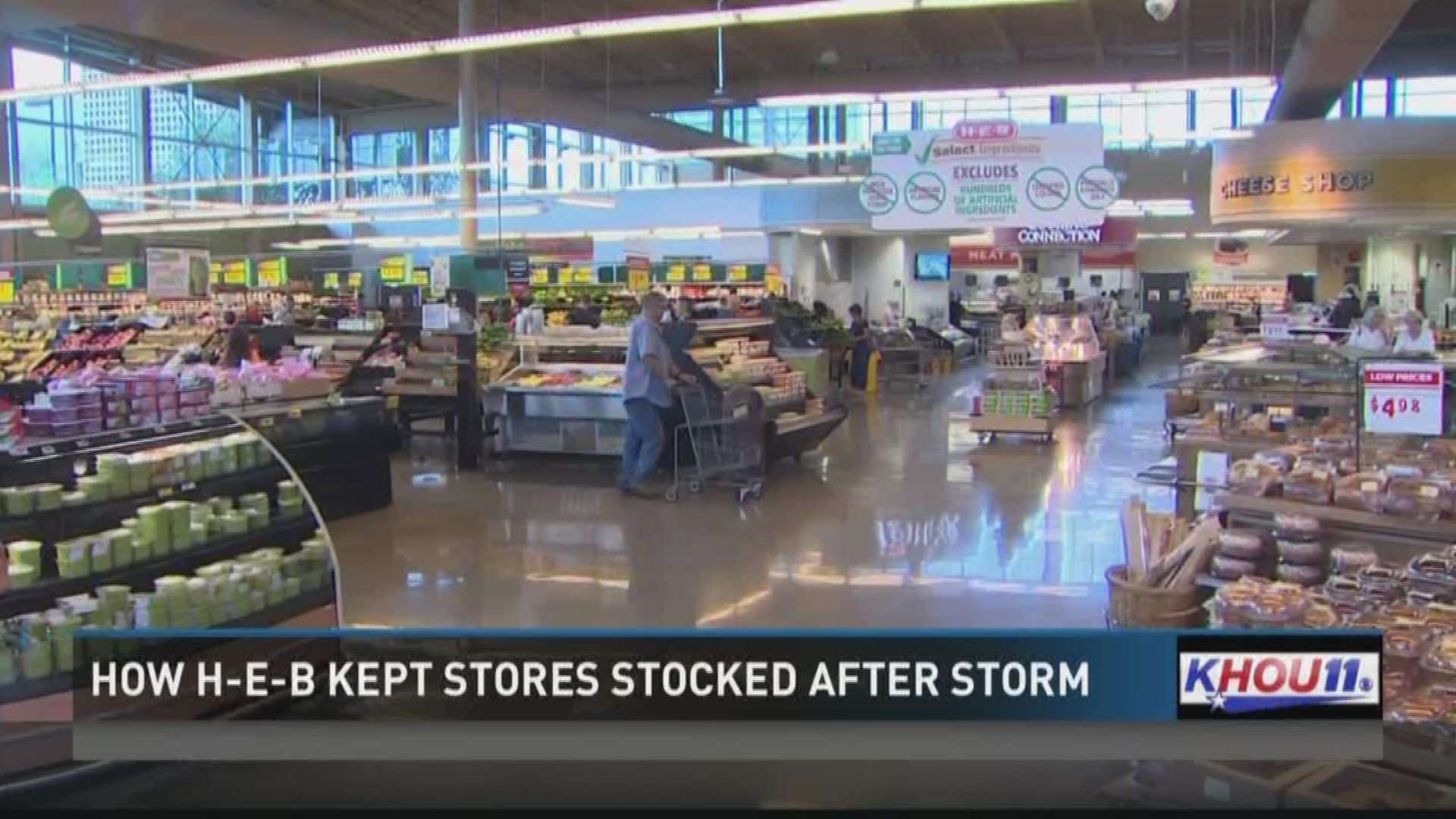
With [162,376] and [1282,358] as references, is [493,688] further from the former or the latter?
[1282,358]

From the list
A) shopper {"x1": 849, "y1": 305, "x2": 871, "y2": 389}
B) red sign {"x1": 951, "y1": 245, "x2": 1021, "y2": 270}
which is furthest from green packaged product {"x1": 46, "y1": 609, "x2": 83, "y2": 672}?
red sign {"x1": 951, "y1": 245, "x2": 1021, "y2": 270}

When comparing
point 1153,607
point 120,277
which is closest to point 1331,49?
point 1153,607

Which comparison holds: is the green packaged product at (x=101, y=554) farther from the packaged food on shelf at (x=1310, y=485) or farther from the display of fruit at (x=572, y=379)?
the display of fruit at (x=572, y=379)

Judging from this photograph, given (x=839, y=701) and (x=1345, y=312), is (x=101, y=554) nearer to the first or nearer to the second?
(x=839, y=701)

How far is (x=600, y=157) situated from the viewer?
15.0 meters

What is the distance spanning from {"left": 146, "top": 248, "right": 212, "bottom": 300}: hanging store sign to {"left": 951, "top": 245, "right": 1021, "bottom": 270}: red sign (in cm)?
2209

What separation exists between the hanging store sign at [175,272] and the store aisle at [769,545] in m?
2.63

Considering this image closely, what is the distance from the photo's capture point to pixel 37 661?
3732 mm

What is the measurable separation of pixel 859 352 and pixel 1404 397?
15.9 m

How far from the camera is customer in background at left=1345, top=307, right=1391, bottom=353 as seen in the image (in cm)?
945

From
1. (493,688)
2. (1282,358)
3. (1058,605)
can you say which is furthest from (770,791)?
(1282,358)

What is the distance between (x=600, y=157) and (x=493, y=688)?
41.4 feet

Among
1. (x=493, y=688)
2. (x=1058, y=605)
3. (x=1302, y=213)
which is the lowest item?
(x=1058, y=605)

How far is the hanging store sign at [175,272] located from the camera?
1105cm
